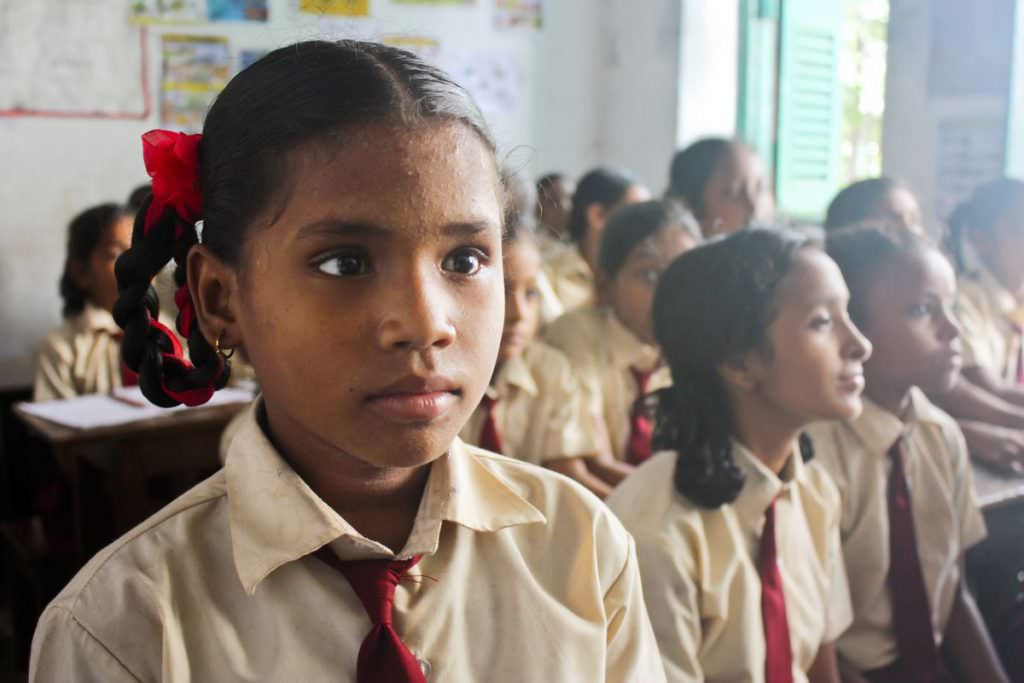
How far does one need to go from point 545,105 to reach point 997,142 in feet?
7.75

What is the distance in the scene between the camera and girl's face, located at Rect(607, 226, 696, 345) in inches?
92.9

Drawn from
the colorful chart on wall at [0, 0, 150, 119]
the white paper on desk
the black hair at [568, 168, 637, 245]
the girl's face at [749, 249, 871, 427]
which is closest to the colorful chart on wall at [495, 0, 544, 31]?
the black hair at [568, 168, 637, 245]

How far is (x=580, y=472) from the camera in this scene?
229 centimetres

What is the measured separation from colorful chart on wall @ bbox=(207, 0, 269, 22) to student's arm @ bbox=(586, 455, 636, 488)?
8.66 ft

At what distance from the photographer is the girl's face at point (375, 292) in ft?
2.37

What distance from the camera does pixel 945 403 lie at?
2.29 metres

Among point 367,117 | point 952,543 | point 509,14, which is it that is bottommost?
point 952,543

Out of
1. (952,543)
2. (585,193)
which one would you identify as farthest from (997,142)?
(952,543)

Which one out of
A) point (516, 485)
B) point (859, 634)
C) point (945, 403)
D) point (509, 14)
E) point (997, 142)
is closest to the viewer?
point (516, 485)

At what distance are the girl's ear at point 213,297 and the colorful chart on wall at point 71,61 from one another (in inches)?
129

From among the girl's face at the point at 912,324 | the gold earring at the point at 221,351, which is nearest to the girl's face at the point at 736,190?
the girl's face at the point at 912,324

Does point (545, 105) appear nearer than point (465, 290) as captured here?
No

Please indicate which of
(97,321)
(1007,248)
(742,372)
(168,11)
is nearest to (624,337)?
(742,372)

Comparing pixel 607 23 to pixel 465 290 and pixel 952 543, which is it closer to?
pixel 952 543
